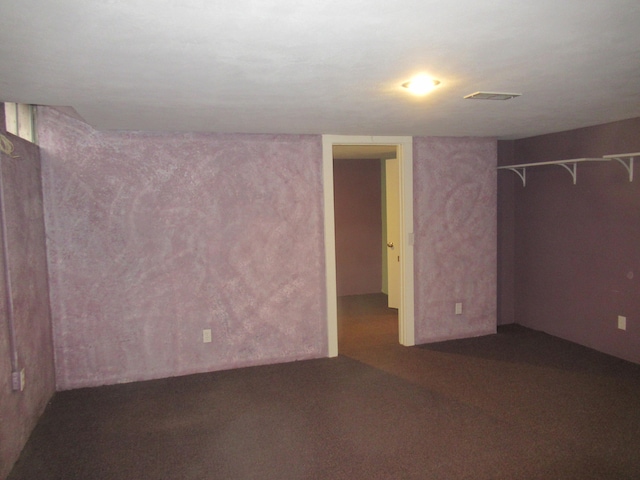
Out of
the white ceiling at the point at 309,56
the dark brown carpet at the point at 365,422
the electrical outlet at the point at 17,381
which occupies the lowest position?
the dark brown carpet at the point at 365,422

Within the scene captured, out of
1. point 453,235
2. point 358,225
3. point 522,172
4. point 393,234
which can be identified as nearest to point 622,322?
point 453,235

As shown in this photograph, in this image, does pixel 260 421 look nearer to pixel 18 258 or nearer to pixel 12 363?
pixel 12 363

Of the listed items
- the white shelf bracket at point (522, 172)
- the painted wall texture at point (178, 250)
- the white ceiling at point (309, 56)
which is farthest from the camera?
the white shelf bracket at point (522, 172)

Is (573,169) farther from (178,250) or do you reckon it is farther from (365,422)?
(178,250)

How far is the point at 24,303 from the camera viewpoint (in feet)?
9.74

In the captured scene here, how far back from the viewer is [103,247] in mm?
3660

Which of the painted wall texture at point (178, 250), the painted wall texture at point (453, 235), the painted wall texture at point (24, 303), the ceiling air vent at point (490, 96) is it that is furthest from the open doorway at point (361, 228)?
the painted wall texture at point (24, 303)

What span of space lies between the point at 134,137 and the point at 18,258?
1315 mm

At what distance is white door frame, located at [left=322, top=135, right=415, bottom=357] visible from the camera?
165 inches

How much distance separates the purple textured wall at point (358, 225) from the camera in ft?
22.8

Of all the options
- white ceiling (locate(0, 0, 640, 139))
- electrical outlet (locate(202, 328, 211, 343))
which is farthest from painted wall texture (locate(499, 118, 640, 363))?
electrical outlet (locate(202, 328, 211, 343))

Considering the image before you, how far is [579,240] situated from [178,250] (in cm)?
380

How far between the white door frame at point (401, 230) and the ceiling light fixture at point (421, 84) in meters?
1.72

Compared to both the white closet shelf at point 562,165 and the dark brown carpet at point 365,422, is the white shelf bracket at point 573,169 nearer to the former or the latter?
the white closet shelf at point 562,165
